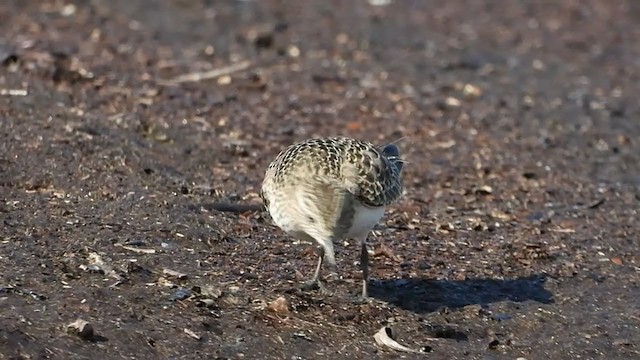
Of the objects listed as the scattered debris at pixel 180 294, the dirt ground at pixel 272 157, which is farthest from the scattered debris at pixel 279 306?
the scattered debris at pixel 180 294

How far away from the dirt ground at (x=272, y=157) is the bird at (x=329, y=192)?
44 centimetres

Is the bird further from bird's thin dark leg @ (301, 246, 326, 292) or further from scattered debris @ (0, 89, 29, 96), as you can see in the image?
scattered debris @ (0, 89, 29, 96)

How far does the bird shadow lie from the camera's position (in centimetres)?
730

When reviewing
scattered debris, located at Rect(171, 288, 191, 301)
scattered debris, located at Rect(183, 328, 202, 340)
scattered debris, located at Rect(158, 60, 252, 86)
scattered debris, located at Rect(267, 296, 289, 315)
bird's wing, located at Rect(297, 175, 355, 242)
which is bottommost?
scattered debris, located at Rect(158, 60, 252, 86)

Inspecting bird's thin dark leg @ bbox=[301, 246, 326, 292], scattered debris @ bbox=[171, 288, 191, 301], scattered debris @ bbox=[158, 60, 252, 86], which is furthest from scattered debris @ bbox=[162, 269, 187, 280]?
scattered debris @ bbox=[158, 60, 252, 86]

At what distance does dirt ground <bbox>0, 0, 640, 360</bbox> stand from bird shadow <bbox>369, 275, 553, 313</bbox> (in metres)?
0.02

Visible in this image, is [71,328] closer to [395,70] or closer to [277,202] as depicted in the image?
[277,202]

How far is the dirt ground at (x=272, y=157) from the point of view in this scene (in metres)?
6.70

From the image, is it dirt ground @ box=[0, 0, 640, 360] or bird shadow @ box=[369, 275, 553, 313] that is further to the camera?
bird shadow @ box=[369, 275, 553, 313]

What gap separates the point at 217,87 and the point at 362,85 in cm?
155

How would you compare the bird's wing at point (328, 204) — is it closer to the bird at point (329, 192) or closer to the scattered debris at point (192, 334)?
the bird at point (329, 192)

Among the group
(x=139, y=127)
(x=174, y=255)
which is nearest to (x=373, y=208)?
(x=174, y=255)

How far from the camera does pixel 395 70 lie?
535 inches

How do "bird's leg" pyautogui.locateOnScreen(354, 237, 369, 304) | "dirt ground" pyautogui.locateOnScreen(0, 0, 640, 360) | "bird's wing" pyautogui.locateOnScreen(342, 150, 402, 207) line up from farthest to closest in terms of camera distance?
"bird's leg" pyautogui.locateOnScreen(354, 237, 369, 304) < "bird's wing" pyautogui.locateOnScreen(342, 150, 402, 207) < "dirt ground" pyautogui.locateOnScreen(0, 0, 640, 360)
